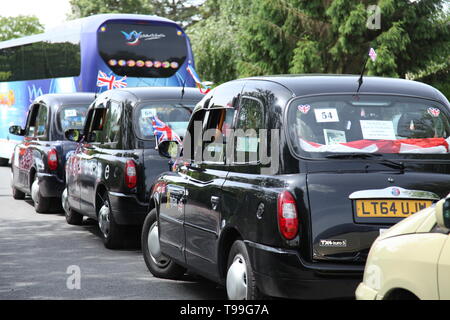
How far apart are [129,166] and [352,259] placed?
471 cm

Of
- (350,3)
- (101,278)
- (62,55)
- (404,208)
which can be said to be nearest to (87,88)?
(62,55)

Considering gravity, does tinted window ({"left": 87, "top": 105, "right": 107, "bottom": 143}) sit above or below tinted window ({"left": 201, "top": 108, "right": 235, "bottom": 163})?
below

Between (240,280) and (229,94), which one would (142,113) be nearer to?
(229,94)

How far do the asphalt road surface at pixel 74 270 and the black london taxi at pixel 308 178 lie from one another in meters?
0.91

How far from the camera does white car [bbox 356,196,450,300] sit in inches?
155

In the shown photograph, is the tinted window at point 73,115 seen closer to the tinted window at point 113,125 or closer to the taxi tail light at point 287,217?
the tinted window at point 113,125

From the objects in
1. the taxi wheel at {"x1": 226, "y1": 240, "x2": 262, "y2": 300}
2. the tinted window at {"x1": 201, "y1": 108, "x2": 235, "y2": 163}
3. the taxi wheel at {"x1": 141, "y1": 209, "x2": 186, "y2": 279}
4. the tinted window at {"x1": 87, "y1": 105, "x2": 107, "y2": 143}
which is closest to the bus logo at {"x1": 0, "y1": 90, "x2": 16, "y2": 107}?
the tinted window at {"x1": 87, "y1": 105, "x2": 107, "y2": 143}

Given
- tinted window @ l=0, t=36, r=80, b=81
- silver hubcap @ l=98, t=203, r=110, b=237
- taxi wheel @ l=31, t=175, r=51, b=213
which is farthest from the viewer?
tinted window @ l=0, t=36, r=80, b=81

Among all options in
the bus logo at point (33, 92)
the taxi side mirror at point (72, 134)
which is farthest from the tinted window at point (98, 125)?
the bus logo at point (33, 92)

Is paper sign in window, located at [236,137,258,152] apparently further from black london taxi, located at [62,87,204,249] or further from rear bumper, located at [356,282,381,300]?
black london taxi, located at [62,87,204,249]

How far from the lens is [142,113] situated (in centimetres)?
1052

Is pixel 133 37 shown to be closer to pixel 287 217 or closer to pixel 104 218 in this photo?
pixel 104 218

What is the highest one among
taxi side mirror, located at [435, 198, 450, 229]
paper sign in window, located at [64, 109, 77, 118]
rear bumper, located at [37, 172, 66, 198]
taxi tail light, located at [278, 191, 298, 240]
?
taxi side mirror, located at [435, 198, 450, 229]

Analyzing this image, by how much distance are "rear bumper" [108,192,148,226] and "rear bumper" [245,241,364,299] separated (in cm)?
446
